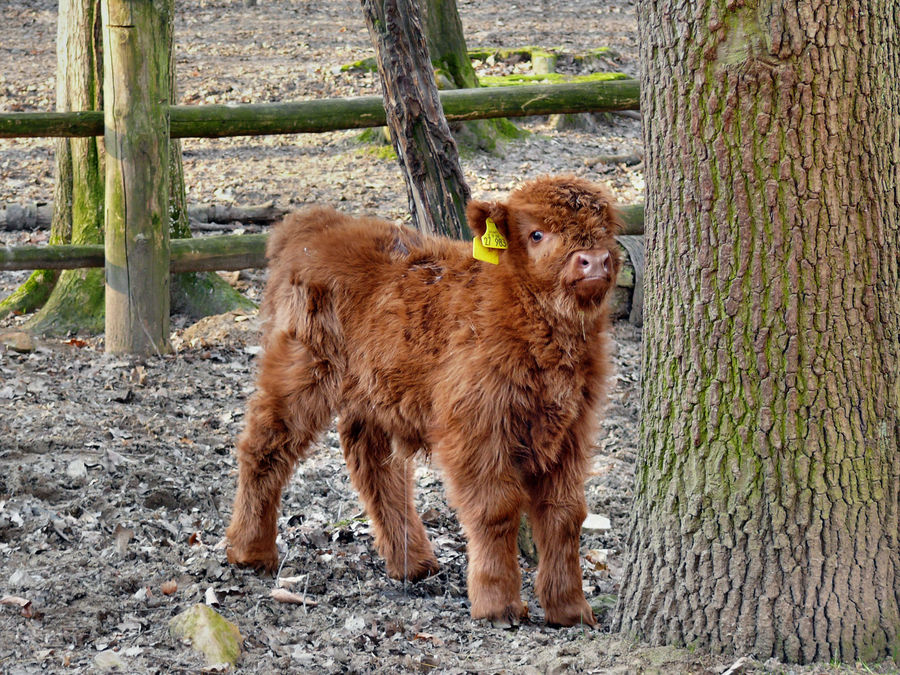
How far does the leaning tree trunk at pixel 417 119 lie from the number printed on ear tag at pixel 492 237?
94cm

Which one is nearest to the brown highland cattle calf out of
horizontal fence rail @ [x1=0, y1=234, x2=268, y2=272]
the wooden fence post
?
the wooden fence post

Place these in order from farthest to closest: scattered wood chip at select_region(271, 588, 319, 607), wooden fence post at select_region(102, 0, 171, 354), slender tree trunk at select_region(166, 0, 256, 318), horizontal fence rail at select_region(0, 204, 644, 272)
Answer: slender tree trunk at select_region(166, 0, 256, 318), horizontal fence rail at select_region(0, 204, 644, 272), wooden fence post at select_region(102, 0, 171, 354), scattered wood chip at select_region(271, 588, 319, 607)

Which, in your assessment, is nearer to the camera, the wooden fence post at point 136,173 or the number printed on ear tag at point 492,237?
the number printed on ear tag at point 492,237

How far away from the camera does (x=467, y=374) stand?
4090mm

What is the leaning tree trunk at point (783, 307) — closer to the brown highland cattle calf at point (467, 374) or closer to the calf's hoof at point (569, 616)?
the brown highland cattle calf at point (467, 374)

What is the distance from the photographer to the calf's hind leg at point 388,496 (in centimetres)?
484

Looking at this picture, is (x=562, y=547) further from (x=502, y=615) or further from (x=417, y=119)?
(x=417, y=119)

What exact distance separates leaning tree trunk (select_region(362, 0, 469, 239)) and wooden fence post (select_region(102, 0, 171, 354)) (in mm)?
2643

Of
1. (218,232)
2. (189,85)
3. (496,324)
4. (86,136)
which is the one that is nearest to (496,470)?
(496,324)

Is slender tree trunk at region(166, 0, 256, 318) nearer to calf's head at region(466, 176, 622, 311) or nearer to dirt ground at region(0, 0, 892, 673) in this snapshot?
dirt ground at region(0, 0, 892, 673)

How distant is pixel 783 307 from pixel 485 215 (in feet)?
4.52

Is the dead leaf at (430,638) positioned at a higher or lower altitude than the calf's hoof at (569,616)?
higher

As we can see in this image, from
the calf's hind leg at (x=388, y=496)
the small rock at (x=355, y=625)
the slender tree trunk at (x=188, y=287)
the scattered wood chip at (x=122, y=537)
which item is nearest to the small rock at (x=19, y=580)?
the scattered wood chip at (x=122, y=537)

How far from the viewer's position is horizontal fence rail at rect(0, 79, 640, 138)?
6945mm
